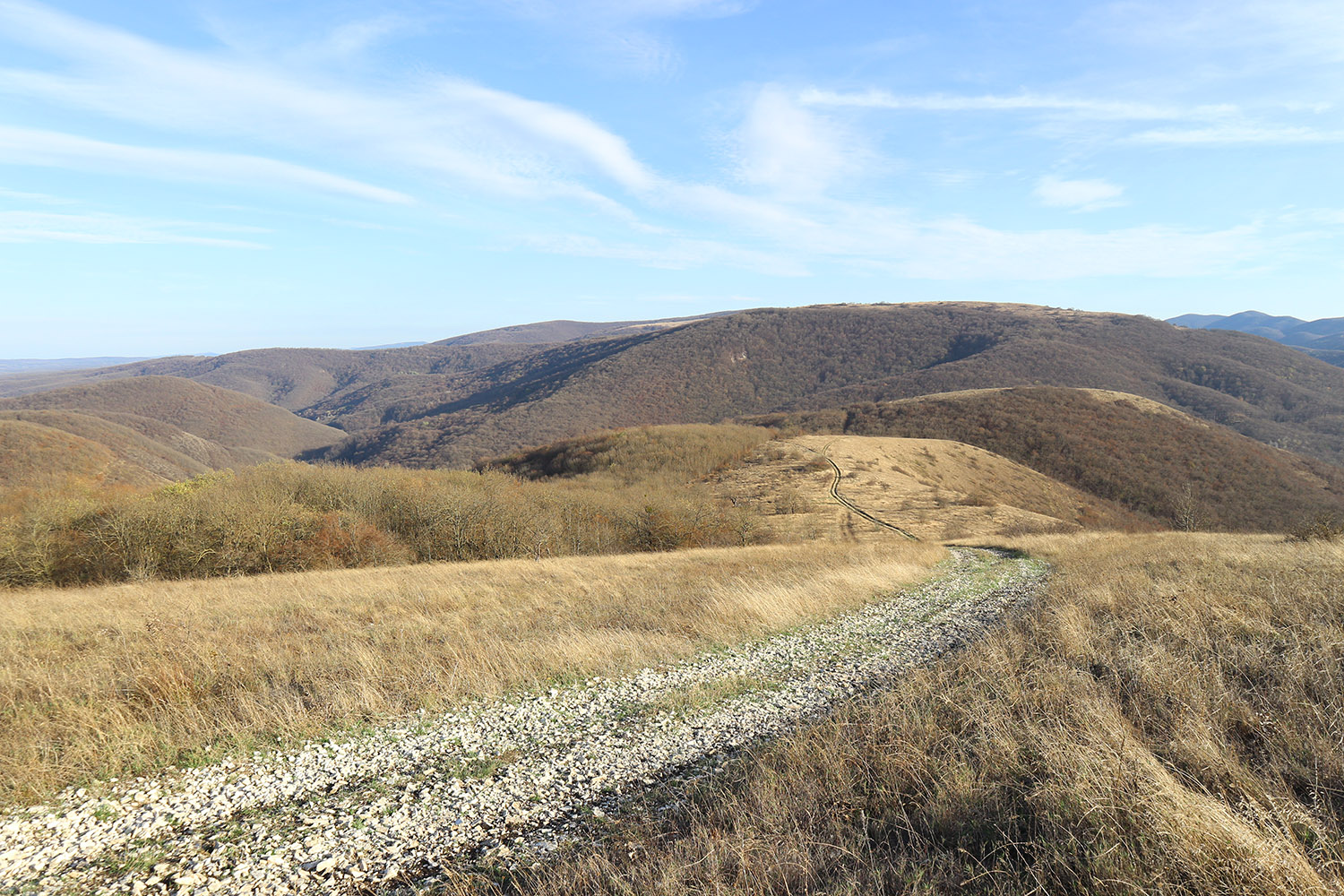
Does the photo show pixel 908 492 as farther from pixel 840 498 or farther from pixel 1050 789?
pixel 1050 789

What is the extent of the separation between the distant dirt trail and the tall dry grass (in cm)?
3091

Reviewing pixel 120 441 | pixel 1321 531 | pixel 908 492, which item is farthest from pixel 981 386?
pixel 120 441

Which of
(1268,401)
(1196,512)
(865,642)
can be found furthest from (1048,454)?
(1268,401)

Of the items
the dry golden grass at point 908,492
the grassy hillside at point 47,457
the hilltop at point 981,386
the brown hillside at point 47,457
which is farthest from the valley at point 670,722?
the hilltop at point 981,386

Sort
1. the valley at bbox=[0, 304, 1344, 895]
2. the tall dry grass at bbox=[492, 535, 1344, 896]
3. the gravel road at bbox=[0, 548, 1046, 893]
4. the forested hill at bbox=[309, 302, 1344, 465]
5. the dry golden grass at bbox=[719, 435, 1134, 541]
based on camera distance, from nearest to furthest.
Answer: the tall dry grass at bbox=[492, 535, 1344, 896], the valley at bbox=[0, 304, 1344, 895], the gravel road at bbox=[0, 548, 1046, 893], the dry golden grass at bbox=[719, 435, 1134, 541], the forested hill at bbox=[309, 302, 1344, 465]

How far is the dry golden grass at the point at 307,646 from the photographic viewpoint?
5.72 m

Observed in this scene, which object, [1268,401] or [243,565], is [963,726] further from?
[1268,401]

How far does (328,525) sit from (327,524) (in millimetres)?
63

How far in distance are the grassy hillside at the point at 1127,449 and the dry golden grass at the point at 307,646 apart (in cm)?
6250

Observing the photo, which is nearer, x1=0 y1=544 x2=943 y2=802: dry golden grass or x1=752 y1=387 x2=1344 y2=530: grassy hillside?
x1=0 y1=544 x2=943 y2=802: dry golden grass

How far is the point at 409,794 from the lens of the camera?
5.02 meters

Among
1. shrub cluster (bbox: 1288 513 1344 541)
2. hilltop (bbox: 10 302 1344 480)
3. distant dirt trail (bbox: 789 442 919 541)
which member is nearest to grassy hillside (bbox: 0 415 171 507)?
hilltop (bbox: 10 302 1344 480)

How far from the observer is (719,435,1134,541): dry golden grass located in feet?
132

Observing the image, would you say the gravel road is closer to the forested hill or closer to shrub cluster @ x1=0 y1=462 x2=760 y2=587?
shrub cluster @ x1=0 y1=462 x2=760 y2=587
